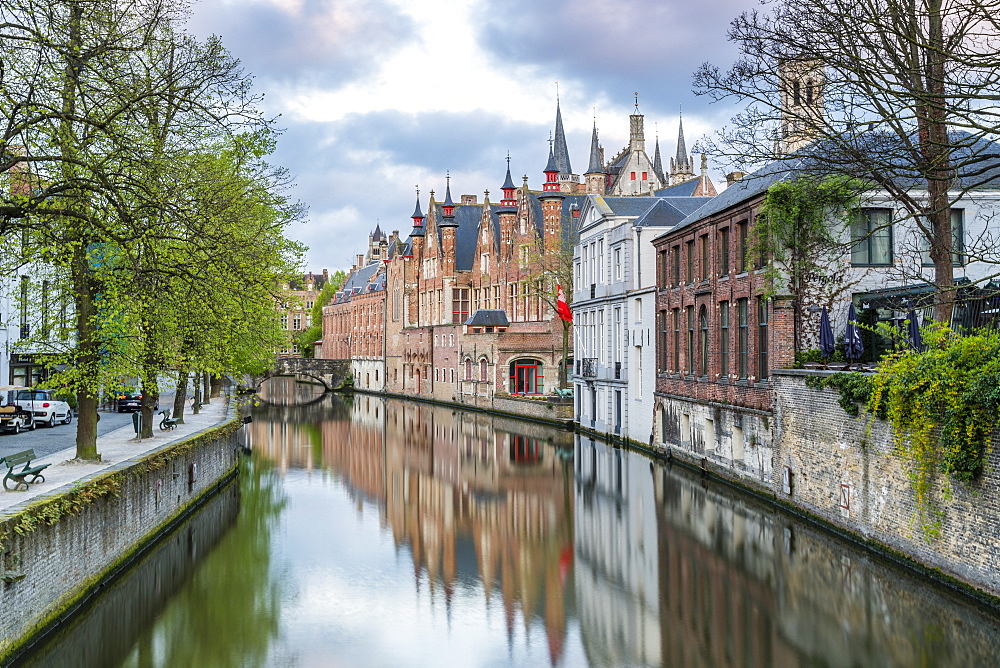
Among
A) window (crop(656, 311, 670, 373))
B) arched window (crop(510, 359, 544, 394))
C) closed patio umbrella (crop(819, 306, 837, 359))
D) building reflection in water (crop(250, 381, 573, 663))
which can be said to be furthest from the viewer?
arched window (crop(510, 359, 544, 394))

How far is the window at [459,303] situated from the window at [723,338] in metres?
42.5

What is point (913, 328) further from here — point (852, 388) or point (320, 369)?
point (320, 369)

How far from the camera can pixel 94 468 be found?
1789 centimetres

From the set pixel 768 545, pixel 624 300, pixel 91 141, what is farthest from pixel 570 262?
pixel 91 141

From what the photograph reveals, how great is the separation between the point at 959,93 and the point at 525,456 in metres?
23.4

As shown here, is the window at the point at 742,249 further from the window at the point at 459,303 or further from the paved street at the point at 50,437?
the window at the point at 459,303

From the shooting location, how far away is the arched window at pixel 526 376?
54844 millimetres

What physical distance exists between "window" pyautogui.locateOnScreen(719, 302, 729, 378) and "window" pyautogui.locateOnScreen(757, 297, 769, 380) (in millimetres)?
2370

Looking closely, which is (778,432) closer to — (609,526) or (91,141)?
(609,526)

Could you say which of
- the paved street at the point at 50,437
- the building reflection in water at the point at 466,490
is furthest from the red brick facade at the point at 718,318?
the paved street at the point at 50,437

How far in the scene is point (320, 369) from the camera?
85062 mm

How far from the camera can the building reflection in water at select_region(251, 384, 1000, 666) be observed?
41.5 ft

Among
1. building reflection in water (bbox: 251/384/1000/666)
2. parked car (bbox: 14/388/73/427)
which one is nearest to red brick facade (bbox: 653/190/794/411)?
building reflection in water (bbox: 251/384/1000/666)

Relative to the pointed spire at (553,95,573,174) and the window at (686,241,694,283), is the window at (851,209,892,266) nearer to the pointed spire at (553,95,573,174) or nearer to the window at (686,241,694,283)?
the window at (686,241,694,283)
